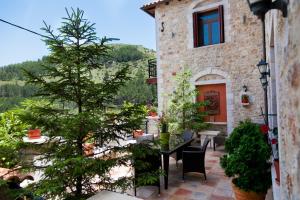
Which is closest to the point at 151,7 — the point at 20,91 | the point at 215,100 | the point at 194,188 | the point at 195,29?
the point at 195,29

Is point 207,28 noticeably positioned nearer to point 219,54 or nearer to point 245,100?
point 219,54

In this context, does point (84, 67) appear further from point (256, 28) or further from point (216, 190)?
point (256, 28)

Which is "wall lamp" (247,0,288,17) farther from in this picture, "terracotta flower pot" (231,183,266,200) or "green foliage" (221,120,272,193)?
"terracotta flower pot" (231,183,266,200)

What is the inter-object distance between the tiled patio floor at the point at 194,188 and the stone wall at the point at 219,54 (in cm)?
337

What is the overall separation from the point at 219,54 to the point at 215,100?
168cm

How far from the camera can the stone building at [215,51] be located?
23.9 feet

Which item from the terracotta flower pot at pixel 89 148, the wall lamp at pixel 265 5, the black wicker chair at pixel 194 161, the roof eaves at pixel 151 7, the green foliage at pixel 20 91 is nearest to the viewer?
the wall lamp at pixel 265 5

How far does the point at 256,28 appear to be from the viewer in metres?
7.12

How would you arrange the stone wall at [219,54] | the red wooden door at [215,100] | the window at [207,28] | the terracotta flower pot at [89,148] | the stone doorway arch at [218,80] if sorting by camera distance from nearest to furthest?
the terracotta flower pot at [89,148] → the stone wall at [219,54] → the stone doorway arch at [218,80] → the red wooden door at [215,100] → the window at [207,28]

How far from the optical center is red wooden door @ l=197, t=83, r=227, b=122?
7.93m

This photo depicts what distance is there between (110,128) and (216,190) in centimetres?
257

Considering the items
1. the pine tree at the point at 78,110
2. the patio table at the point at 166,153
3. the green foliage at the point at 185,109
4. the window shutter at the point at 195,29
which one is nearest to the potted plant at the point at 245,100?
the green foliage at the point at 185,109

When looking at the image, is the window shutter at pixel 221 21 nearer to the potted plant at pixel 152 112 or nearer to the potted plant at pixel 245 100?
the potted plant at pixel 245 100

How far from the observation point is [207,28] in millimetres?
8352
